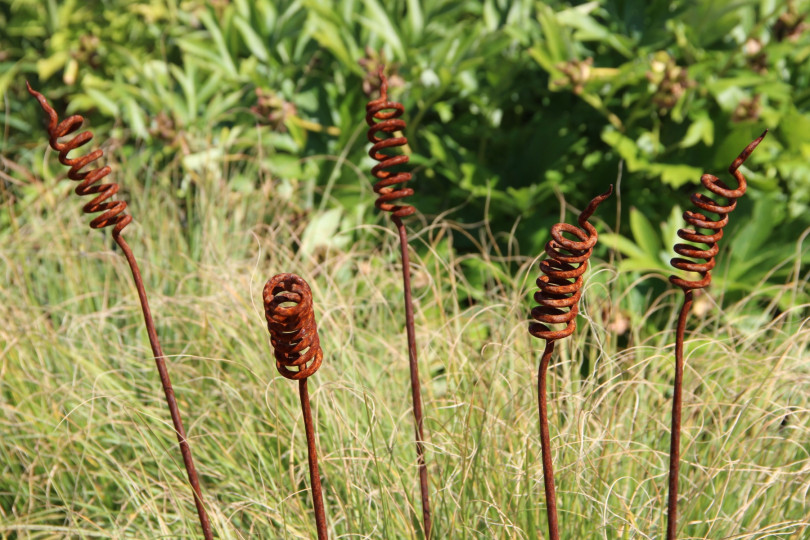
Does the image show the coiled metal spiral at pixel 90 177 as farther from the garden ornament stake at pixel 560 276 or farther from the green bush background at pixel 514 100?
the green bush background at pixel 514 100

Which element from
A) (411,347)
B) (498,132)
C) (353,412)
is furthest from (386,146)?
(498,132)

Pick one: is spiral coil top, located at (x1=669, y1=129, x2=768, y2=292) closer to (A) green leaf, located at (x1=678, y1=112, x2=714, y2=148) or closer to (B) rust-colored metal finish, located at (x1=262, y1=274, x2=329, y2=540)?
(B) rust-colored metal finish, located at (x1=262, y1=274, x2=329, y2=540)

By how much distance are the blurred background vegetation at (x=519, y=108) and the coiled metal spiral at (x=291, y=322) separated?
1.27 metres

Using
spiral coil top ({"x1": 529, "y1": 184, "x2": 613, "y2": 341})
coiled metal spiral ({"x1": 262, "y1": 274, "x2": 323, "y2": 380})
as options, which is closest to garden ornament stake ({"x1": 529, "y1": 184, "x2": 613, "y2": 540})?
spiral coil top ({"x1": 529, "y1": 184, "x2": 613, "y2": 341})

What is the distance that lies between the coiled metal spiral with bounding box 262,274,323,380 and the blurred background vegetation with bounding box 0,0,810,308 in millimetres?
1274

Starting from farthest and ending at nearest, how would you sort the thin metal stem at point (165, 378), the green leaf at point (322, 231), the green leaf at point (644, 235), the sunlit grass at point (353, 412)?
the green leaf at point (322, 231) → the green leaf at point (644, 235) → the sunlit grass at point (353, 412) → the thin metal stem at point (165, 378)

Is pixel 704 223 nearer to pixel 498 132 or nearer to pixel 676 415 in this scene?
pixel 676 415

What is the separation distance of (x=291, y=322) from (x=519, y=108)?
2.17 metres

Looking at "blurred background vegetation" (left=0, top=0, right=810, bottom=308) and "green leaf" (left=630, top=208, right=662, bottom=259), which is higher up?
"blurred background vegetation" (left=0, top=0, right=810, bottom=308)

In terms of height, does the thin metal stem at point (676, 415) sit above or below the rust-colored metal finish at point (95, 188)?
below

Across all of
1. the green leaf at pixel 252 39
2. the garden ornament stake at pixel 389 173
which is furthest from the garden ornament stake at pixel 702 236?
the green leaf at pixel 252 39

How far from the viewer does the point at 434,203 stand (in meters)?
2.69

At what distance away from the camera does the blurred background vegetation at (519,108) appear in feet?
7.65

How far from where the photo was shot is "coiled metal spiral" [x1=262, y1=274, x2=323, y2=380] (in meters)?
0.88
